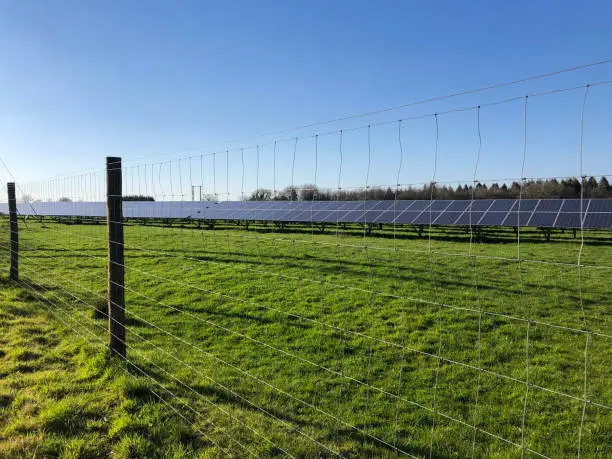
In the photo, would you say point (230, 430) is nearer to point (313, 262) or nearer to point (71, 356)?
point (71, 356)

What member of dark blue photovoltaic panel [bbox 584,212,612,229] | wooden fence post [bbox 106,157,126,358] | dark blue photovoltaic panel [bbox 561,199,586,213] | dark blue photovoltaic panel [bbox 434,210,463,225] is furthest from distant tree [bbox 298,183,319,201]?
dark blue photovoltaic panel [bbox 561,199,586,213]

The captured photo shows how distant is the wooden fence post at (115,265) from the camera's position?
4.06 meters

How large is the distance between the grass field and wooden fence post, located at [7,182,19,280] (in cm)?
58

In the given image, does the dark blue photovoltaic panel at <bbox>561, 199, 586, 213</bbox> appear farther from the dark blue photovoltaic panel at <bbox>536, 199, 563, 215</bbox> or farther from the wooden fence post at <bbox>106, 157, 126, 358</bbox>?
the wooden fence post at <bbox>106, 157, 126, 358</bbox>

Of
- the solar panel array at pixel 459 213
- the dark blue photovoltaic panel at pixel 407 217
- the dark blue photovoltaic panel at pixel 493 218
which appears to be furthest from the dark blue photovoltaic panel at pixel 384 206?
the dark blue photovoltaic panel at pixel 493 218

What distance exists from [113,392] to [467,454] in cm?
294

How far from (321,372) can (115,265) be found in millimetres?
2426

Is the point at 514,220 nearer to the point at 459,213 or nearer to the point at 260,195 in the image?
the point at 459,213

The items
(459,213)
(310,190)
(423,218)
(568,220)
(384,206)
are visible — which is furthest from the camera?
(384,206)

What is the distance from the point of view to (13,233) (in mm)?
7836

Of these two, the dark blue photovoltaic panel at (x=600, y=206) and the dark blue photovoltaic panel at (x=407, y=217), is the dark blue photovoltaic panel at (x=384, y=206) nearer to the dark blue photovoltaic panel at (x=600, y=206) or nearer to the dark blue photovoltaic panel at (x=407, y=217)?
the dark blue photovoltaic panel at (x=407, y=217)

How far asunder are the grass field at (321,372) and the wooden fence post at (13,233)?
1.90 ft

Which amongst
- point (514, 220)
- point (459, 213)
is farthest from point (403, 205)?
point (514, 220)

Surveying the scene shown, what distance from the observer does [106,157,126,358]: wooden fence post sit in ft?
13.3
